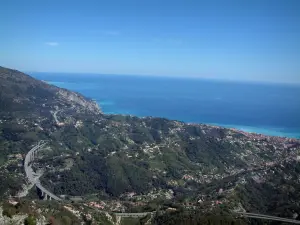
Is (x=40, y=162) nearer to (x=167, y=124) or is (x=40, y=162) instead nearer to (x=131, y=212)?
(x=131, y=212)

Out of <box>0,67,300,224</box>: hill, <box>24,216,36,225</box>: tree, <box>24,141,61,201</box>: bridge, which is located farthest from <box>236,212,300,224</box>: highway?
<box>24,141,61,201</box>: bridge

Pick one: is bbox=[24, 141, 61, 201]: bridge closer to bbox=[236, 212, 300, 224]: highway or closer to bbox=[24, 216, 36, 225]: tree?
bbox=[24, 216, 36, 225]: tree

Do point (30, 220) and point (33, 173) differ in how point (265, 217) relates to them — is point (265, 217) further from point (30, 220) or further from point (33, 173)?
point (33, 173)

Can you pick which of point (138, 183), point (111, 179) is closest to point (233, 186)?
point (138, 183)

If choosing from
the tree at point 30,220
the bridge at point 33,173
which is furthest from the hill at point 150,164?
the tree at point 30,220

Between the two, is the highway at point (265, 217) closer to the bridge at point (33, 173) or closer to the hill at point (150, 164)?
the hill at point (150, 164)

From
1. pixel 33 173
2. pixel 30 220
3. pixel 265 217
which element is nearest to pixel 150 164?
pixel 33 173
